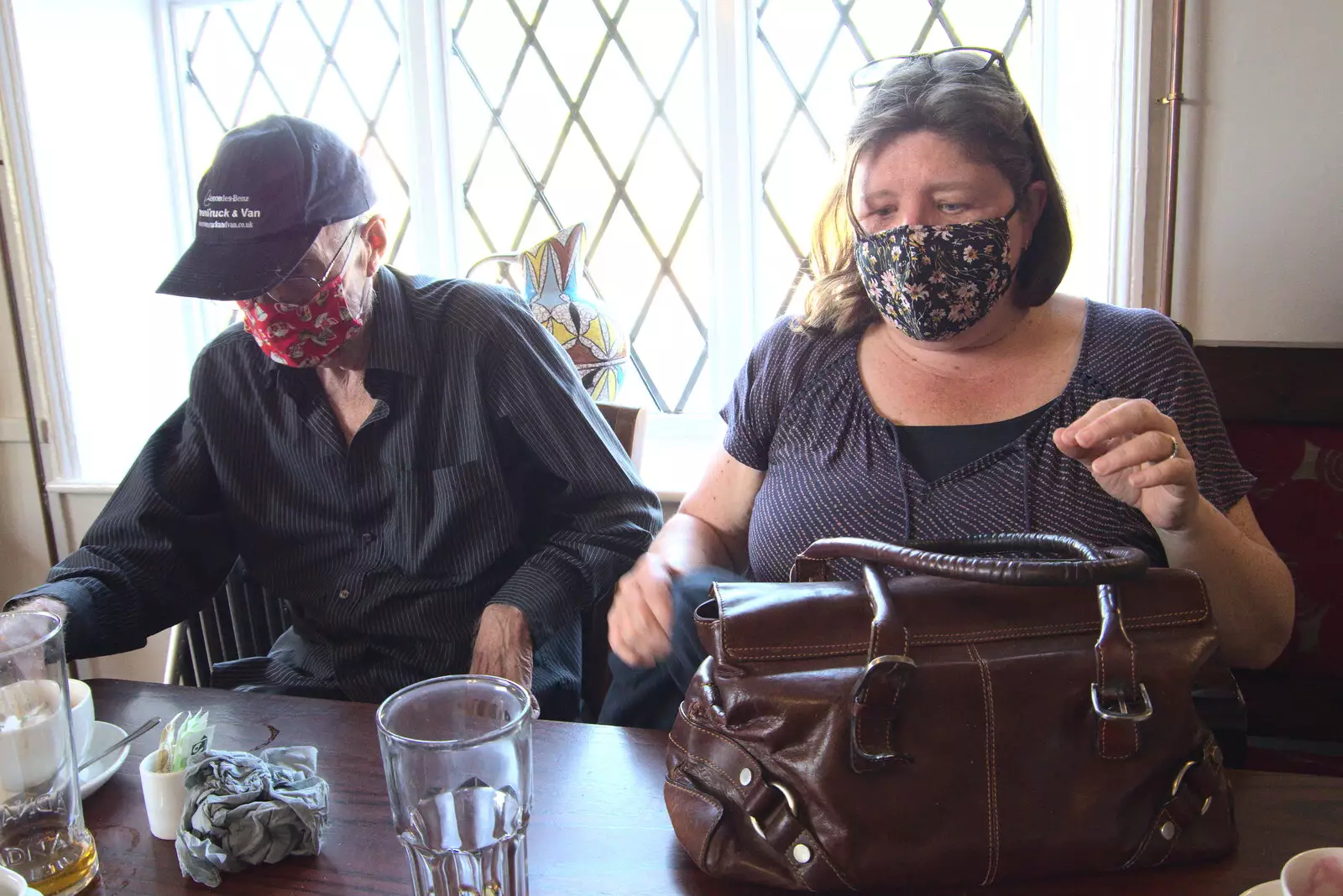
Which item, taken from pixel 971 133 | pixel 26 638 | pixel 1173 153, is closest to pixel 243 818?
pixel 26 638

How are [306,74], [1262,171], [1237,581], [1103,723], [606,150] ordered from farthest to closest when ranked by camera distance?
[306,74] < [606,150] < [1262,171] < [1237,581] < [1103,723]

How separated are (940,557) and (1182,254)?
1.30 m

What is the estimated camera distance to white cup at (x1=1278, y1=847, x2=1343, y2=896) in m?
0.54

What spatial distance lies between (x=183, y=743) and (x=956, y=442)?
2.76ft

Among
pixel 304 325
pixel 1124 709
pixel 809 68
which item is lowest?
pixel 1124 709

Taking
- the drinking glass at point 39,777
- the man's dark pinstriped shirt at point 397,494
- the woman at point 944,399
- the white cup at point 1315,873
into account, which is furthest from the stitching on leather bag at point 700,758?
the man's dark pinstriped shirt at point 397,494

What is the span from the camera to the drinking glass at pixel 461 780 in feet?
1.94

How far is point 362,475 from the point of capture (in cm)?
136

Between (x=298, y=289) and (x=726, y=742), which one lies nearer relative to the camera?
(x=726, y=742)

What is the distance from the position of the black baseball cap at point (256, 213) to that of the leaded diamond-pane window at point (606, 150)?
1046mm

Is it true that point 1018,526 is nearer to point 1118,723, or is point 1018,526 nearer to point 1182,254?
point 1118,723

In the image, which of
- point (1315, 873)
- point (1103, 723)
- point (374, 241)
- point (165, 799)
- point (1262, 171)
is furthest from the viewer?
point (1262, 171)

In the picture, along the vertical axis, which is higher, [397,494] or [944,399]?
[944,399]

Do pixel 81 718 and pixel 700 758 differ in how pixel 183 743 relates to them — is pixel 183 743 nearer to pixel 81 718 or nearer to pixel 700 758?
pixel 81 718
